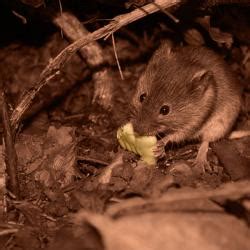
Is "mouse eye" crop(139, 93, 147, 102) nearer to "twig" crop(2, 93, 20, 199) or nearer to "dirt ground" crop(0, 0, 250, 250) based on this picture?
"dirt ground" crop(0, 0, 250, 250)

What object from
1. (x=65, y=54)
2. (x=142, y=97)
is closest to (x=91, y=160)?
(x=142, y=97)

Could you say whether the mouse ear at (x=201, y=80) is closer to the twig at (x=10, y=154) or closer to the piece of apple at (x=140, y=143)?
the piece of apple at (x=140, y=143)

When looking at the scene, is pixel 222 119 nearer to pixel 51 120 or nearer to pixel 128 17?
pixel 128 17

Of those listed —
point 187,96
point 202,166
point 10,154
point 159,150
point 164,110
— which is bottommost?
point 202,166

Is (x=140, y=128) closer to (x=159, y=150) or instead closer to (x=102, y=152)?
(x=159, y=150)

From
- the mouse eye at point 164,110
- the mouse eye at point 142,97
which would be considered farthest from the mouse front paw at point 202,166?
the mouse eye at point 142,97

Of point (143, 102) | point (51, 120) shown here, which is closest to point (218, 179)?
point (143, 102)
